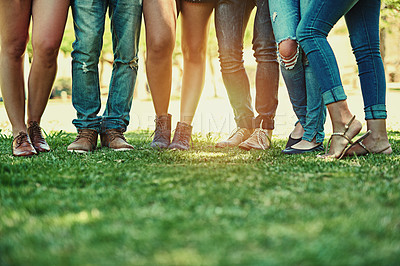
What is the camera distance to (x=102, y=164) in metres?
2.55

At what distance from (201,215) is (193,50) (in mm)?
2473

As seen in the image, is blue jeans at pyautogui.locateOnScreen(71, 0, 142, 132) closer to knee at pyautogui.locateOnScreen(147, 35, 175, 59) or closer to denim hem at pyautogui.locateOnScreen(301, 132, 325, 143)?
knee at pyautogui.locateOnScreen(147, 35, 175, 59)

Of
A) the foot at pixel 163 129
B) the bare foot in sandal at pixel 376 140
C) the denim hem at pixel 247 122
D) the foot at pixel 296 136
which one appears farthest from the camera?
the denim hem at pixel 247 122

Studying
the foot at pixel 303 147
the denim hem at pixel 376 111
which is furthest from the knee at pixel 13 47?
the denim hem at pixel 376 111

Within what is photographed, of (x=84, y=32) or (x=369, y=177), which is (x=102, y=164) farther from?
(x=369, y=177)

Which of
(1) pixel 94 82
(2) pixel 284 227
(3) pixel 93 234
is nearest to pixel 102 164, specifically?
(1) pixel 94 82

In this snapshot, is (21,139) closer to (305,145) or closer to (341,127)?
(305,145)

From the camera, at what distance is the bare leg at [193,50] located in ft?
11.5

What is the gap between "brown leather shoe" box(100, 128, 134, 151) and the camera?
132 inches

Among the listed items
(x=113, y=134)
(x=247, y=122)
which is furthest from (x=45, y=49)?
(x=247, y=122)

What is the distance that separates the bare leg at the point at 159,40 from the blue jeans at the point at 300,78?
0.85 metres

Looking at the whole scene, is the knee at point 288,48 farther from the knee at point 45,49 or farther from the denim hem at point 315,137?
the knee at point 45,49

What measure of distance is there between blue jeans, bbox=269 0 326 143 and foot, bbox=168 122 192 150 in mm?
976

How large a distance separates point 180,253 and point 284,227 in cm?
37
